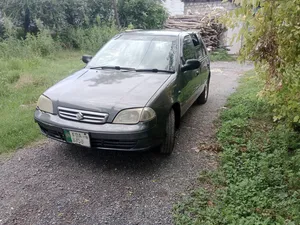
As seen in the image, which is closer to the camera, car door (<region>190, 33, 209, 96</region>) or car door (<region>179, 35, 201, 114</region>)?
car door (<region>179, 35, 201, 114</region>)

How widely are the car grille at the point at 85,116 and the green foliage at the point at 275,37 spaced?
166 centimetres

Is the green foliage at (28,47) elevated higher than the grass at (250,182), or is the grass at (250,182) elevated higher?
the green foliage at (28,47)

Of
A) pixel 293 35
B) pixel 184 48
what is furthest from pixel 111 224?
pixel 184 48

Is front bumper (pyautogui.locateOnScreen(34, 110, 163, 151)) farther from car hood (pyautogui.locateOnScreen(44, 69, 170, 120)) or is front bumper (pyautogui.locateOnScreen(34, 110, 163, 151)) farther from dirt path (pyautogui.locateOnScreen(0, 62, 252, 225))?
dirt path (pyautogui.locateOnScreen(0, 62, 252, 225))

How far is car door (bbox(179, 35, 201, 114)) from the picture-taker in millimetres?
4151

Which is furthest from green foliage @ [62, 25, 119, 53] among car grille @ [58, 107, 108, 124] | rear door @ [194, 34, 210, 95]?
car grille @ [58, 107, 108, 124]

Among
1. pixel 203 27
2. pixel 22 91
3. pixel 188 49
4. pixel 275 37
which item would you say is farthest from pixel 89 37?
pixel 275 37

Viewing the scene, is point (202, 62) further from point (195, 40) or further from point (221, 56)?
point (221, 56)

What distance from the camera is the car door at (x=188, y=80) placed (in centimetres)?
415

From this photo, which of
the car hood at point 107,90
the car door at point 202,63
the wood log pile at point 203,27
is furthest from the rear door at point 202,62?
the wood log pile at point 203,27

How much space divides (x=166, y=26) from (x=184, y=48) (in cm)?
1151

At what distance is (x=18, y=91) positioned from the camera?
21.8 ft

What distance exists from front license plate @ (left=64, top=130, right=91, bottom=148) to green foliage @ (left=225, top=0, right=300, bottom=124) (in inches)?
75.9

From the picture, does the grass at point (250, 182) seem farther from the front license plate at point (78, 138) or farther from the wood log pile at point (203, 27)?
the wood log pile at point (203, 27)
